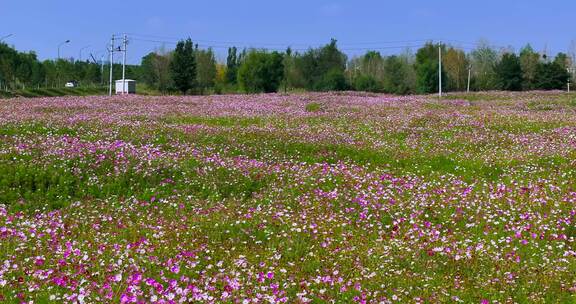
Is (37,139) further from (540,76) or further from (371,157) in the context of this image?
(540,76)

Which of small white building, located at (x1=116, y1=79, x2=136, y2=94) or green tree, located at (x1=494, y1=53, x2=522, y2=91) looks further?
green tree, located at (x1=494, y1=53, x2=522, y2=91)

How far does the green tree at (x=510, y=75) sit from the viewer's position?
8506cm

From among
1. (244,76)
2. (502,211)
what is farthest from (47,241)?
(244,76)

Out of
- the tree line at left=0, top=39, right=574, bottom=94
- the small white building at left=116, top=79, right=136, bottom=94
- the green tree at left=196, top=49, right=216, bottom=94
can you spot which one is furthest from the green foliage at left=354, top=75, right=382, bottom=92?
the small white building at left=116, top=79, right=136, bottom=94

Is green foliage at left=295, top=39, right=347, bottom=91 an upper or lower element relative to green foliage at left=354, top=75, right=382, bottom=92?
upper

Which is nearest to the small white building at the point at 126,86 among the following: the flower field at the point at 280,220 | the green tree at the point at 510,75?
the flower field at the point at 280,220

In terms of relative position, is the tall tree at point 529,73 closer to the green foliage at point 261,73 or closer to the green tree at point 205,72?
the green foliage at point 261,73

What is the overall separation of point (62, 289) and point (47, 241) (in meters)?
2.15

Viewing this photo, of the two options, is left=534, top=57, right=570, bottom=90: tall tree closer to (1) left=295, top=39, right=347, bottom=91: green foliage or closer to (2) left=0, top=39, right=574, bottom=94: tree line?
(2) left=0, top=39, right=574, bottom=94: tree line

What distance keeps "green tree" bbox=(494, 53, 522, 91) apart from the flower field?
7240 cm

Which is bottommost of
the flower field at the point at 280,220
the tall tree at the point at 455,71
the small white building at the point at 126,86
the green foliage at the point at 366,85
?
the flower field at the point at 280,220

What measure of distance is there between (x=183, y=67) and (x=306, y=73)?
3096 centimetres

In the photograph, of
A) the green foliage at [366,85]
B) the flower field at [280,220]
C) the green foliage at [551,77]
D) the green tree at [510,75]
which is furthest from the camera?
the green foliage at [366,85]

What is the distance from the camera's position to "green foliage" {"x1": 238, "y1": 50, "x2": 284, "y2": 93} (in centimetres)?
8875
